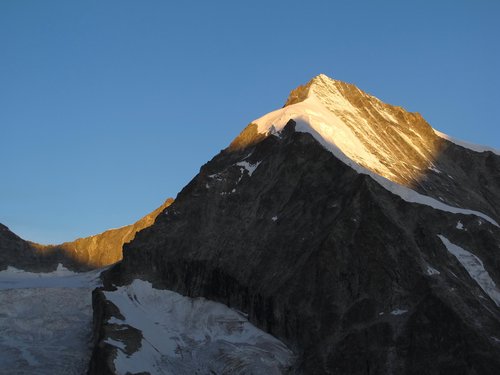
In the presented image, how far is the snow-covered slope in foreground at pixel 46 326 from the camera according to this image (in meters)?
75.6

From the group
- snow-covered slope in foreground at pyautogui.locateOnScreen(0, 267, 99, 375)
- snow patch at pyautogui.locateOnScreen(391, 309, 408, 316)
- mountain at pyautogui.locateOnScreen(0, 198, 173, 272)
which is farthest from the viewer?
mountain at pyautogui.locateOnScreen(0, 198, 173, 272)

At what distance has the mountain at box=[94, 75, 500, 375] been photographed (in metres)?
63.1

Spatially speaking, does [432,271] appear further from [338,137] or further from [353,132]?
[353,132]

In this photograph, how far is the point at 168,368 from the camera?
67500mm

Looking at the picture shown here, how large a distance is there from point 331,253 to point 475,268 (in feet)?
52.5

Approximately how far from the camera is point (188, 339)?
2879 inches

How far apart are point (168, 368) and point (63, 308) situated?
26.4 metres

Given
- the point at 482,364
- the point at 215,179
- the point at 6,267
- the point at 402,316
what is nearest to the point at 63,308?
the point at 215,179

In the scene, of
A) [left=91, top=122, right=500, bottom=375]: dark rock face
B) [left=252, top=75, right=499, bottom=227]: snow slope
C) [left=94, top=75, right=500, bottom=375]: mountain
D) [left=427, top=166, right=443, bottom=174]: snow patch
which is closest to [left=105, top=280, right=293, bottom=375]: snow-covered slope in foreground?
[left=94, top=75, right=500, bottom=375]: mountain

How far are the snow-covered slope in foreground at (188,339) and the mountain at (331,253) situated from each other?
0.45 metres

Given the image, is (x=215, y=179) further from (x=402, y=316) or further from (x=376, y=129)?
(x=402, y=316)

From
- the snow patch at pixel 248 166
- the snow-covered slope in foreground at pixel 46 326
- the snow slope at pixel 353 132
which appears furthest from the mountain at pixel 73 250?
the snow patch at pixel 248 166

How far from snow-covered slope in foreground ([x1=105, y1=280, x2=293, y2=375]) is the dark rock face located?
1.32m

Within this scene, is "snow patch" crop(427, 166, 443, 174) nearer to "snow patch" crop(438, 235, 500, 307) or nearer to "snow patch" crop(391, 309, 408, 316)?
"snow patch" crop(438, 235, 500, 307)
